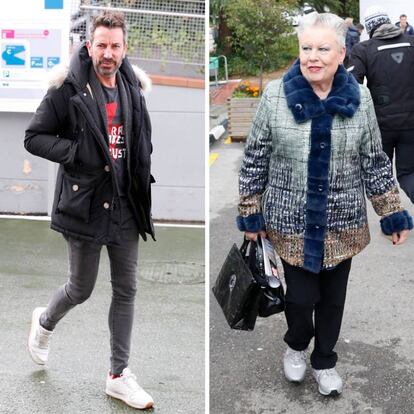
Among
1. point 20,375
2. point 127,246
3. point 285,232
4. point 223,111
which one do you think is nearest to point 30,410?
point 20,375

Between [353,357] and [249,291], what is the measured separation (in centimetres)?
98

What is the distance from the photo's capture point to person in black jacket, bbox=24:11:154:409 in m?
3.81

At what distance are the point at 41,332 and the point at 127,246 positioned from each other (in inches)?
31.5

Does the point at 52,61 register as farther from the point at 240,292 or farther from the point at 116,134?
the point at 240,292

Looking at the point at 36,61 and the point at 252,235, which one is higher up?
the point at 36,61

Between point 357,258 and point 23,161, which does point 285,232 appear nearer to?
point 357,258

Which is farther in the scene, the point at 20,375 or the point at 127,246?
the point at 20,375

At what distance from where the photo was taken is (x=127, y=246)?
400 centimetres

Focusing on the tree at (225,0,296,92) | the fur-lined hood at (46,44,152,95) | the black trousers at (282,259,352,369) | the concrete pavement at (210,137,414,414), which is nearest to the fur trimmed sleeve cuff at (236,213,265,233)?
the black trousers at (282,259,352,369)

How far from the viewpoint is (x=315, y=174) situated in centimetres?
372

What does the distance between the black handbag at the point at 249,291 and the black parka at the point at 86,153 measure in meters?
0.51

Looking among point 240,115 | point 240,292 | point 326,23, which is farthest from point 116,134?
point 240,115

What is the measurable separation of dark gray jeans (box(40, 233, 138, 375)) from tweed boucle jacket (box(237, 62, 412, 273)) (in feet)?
2.01

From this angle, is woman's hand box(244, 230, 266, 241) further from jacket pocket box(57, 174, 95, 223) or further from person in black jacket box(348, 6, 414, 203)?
person in black jacket box(348, 6, 414, 203)
